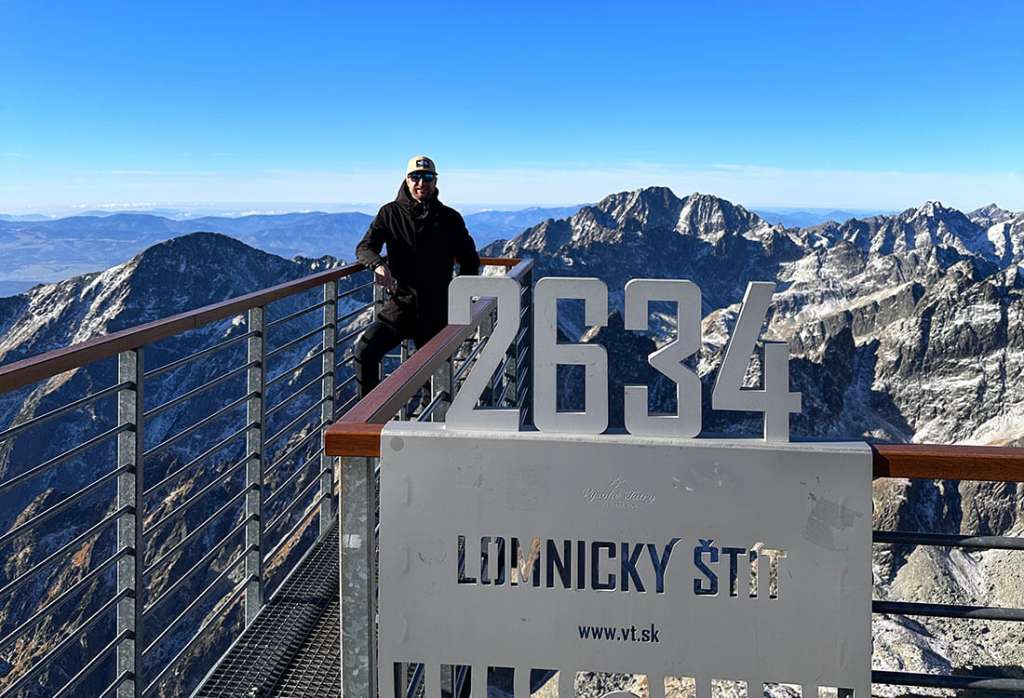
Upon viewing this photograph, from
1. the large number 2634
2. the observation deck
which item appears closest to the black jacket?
the observation deck

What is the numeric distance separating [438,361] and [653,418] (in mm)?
1271

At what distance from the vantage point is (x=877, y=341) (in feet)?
471

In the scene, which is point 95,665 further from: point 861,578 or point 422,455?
point 861,578

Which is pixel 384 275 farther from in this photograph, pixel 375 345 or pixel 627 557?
pixel 627 557

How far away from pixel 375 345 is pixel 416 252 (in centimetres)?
60

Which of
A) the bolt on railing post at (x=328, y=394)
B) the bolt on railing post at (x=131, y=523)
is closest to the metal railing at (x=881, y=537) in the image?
the bolt on railing post at (x=131, y=523)

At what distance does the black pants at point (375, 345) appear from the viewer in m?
5.04

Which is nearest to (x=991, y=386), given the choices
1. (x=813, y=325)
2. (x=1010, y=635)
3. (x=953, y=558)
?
(x=813, y=325)

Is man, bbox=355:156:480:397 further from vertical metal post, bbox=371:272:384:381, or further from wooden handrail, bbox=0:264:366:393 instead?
wooden handrail, bbox=0:264:366:393

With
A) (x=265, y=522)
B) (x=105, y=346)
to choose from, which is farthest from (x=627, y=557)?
(x=265, y=522)

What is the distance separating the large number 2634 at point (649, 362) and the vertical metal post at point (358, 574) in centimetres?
25

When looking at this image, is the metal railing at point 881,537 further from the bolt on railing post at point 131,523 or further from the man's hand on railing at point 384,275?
the man's hand on railing at point 384,275

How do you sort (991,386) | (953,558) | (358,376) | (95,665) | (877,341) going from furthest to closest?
1. (877,341)
2. (991,386)
3. (953,558)
4. (358,376)
5. (95,665)

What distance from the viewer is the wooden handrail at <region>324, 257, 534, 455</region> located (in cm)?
195
